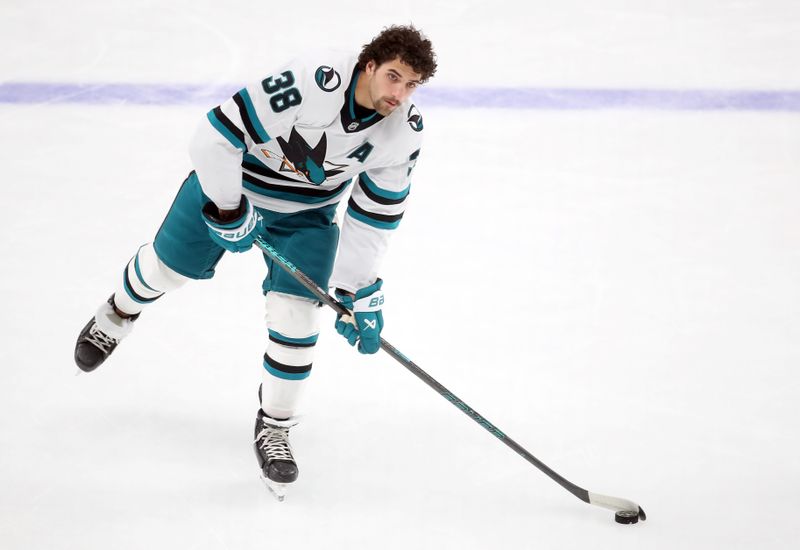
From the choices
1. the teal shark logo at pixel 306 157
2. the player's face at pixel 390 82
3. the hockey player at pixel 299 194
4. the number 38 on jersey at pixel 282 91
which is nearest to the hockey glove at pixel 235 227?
the hockey player at pixel 299 194

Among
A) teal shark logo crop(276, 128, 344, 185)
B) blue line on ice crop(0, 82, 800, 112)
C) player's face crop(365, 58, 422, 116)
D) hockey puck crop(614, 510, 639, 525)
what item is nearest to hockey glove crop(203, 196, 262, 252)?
teal shark logo crop(276, 128, 344, 185)

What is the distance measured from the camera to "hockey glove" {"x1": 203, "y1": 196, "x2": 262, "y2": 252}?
7.14 ft

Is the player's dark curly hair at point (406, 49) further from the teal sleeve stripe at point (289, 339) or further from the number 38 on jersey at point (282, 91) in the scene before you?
the teal sleeve stripe at point (289, 339)

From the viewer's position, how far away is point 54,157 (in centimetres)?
382

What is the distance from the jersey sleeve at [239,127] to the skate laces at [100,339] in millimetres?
735

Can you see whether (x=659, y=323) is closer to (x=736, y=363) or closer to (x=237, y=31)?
(x=736, y=363)

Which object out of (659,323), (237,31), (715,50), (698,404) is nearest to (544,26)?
(715,50)

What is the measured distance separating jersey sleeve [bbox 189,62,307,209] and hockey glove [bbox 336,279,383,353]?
0.39 m

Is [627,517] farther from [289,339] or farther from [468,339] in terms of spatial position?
[289,339]

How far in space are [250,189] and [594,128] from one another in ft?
7.30

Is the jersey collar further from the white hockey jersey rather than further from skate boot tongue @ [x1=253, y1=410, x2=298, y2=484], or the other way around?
skate boot tongue @ [x1=253, y1=410, x2=298, y2=484]

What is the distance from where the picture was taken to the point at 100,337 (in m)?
2.65

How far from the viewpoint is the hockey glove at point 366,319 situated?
227 centimetres

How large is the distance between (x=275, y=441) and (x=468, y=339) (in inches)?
32.6
